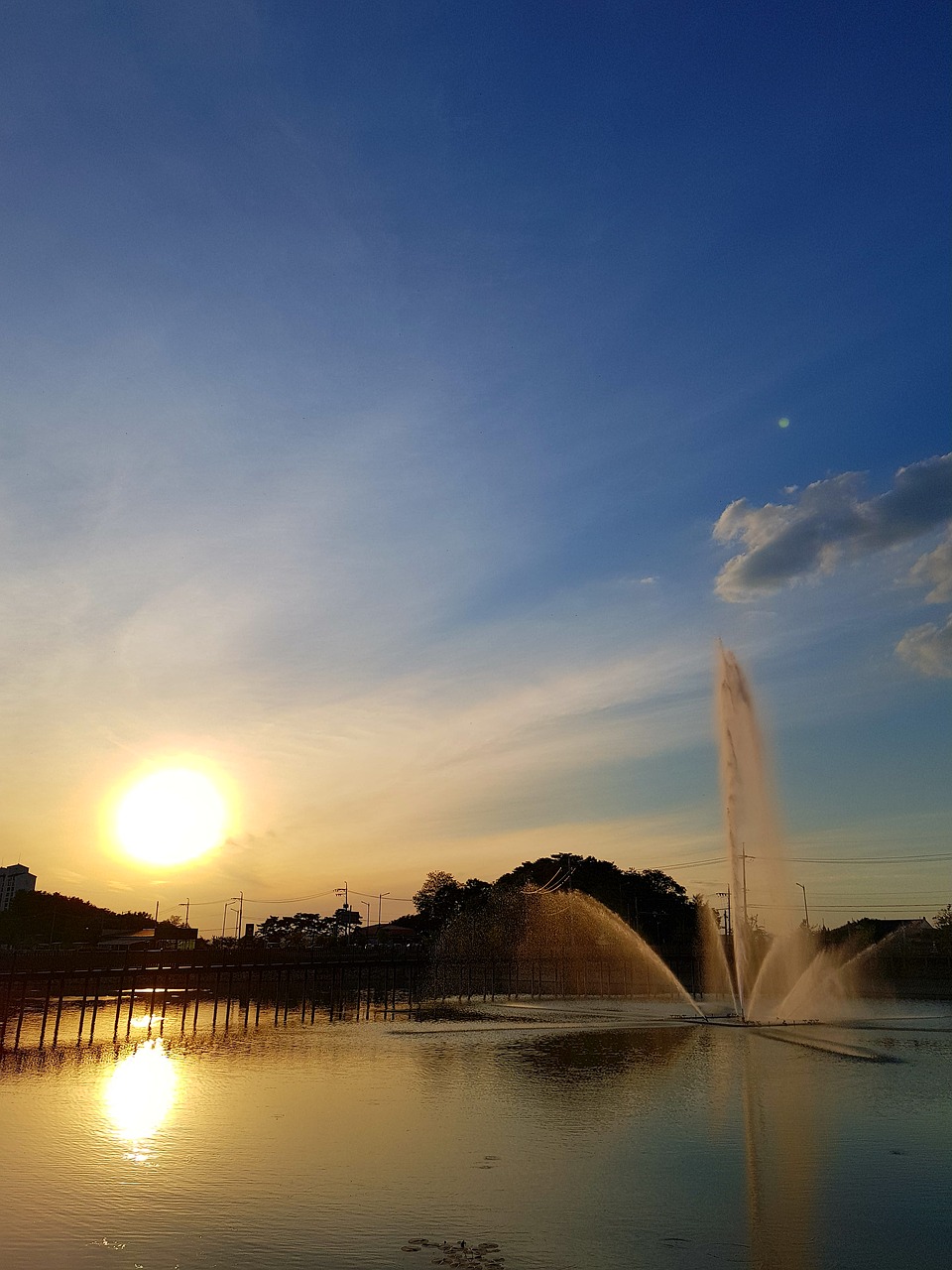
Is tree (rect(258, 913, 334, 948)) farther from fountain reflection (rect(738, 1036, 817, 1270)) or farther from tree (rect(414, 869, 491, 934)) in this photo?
fountain reflection (rect(738, 1036, 817, 1270))

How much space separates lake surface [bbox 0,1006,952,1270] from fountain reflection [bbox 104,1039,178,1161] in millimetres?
157

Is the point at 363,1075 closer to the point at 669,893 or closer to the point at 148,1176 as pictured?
the point at 148,1176

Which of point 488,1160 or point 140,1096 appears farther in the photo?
point 140,1096

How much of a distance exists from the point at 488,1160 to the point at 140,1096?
1438cm

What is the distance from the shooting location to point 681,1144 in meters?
22.0

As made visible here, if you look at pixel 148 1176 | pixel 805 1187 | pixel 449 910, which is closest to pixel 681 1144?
pixel 805 1187

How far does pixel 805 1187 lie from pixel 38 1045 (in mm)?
38615

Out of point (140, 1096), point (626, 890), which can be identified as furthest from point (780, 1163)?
point (626, 890)

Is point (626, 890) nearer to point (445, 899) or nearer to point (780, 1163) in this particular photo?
point (445, 899)

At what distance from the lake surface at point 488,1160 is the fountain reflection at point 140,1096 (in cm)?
16

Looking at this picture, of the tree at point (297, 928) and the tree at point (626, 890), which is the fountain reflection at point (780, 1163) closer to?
the tree at point (626, 890)

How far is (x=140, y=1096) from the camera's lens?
29.6 meters

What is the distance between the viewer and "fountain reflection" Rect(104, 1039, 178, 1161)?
24.0 m

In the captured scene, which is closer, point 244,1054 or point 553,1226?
point 553,1226
